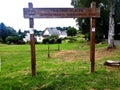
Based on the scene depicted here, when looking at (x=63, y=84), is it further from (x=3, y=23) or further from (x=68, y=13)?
(x=3, y=23)

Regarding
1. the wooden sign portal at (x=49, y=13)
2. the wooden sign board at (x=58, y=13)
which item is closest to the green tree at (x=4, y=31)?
the wooden sign portal at (x=49, y=13)

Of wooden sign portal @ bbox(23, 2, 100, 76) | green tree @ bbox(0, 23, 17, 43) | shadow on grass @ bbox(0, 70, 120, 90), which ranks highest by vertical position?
green tree @ bbox(0, 23, 17, 43)

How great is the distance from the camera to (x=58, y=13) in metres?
9.67

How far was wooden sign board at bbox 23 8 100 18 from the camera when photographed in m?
9.49

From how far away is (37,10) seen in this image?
9586mm

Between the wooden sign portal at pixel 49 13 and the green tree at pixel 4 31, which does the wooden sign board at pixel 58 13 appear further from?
the green tree at pixel 4 31

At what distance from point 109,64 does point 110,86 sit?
11.0 feet

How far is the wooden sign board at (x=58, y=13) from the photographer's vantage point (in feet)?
31.1

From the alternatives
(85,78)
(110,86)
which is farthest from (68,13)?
(110,86)

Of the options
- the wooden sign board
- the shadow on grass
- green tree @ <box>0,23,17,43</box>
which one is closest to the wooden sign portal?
the wooden sign board

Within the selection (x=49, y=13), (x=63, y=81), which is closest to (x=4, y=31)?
(x=49, y=13)

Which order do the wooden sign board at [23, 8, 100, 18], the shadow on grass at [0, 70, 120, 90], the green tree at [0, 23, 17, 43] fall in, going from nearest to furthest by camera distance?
the shadow on grass at [0, 70, 120, 90] < the wooden sign board at [23, 8, 100, 18] < the green tree at [0, 23, 17, 43]

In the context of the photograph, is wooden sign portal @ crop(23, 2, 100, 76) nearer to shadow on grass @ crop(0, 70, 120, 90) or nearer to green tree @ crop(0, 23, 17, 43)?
shadow on grass @ crop(0, 70, 120, 90)

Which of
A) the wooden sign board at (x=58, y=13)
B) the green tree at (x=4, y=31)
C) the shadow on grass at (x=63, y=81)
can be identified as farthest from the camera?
the green tree at (x=4, y=31)
